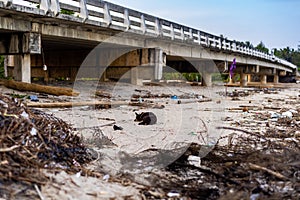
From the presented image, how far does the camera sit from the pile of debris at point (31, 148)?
9.20 ft

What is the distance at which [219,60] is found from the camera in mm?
26250

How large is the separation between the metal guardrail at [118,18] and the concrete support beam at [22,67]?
5.66 ft

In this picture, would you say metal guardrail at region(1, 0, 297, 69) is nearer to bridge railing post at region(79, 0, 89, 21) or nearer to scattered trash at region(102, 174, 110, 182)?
bridge railing post at region(79, 0, 89, 21)

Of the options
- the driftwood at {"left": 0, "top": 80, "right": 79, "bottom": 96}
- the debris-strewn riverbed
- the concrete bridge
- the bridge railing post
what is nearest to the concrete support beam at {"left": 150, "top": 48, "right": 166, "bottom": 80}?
the concrete bridge

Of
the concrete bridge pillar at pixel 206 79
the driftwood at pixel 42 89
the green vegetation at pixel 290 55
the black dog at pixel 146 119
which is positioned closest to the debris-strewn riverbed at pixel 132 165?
the black dog at pixel 146 119

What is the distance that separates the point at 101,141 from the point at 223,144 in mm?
1776

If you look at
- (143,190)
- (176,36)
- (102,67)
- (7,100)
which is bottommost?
(143,190)

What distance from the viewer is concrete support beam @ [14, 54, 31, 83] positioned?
11.3 metres

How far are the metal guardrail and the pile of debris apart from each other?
20.6 feet

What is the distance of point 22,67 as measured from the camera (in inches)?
447

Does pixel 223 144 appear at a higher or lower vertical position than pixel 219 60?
lower

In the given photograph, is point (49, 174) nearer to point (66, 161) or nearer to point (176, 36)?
point (66, 161)

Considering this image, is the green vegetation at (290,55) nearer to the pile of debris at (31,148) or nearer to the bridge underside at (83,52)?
the bridge underside at (83,52)

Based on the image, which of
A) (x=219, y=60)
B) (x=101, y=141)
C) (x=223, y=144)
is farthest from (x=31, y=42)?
(x=219, y=60)
